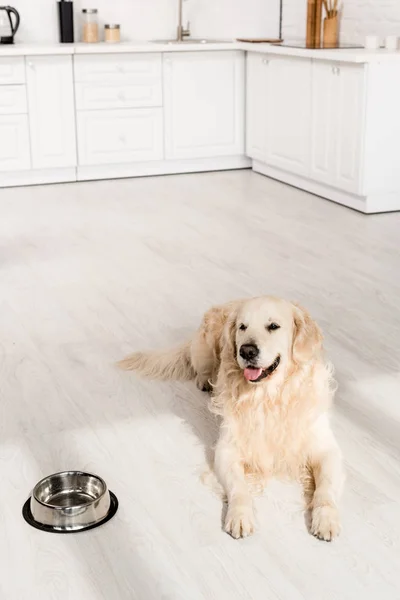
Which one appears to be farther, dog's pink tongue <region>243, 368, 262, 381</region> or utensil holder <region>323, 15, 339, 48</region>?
utensil holder <region>323, 15, 339, 48</region>

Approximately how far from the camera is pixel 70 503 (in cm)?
210

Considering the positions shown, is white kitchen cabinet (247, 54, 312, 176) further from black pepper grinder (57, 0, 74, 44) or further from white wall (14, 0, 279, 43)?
black pepper grinder (57, 0, 74, 44)

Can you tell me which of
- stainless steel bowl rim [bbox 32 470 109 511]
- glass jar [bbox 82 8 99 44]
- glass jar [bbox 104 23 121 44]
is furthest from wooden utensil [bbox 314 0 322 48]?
stainless steel bowl rim [bbox 32 470 109 511]

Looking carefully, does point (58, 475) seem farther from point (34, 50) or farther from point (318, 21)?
point (318, 21)

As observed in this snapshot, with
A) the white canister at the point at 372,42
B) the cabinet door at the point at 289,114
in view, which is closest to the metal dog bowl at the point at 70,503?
the cabinet door at the point at 289,114

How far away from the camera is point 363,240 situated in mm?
4395

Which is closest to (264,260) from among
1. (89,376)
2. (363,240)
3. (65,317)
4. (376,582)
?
(363,240)

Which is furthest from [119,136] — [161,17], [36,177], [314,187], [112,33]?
[314,187]

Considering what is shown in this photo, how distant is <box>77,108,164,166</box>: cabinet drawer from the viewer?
5770 mm

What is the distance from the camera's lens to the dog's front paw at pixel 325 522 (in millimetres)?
1933

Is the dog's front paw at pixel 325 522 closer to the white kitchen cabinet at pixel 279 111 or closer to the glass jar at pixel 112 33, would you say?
the white kitchen cabinet at pixel 279 111

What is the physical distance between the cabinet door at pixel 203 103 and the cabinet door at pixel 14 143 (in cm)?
94

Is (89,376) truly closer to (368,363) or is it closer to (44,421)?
(44,421)

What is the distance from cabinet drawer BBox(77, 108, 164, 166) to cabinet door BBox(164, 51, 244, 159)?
9 centimetres
